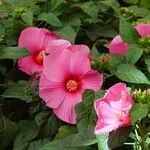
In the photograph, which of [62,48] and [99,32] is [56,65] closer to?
[62,48]

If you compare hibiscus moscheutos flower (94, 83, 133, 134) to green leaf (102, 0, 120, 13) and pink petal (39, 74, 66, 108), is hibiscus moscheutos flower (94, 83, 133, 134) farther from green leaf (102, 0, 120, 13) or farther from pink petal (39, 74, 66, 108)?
green leaf (102, 0, 120, 13)

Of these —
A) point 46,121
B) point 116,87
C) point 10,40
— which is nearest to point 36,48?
point 10,40

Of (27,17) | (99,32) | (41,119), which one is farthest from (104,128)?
(99,32)

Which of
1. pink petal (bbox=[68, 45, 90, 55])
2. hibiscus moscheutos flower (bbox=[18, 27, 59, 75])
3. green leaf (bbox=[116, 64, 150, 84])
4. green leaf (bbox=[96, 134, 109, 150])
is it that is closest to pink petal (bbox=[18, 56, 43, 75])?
hibiscus moscheutos flower (bbox=[18, 27, 59, 75])

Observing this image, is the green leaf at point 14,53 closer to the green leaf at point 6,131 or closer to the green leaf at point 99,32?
the green leaf at point 6,131

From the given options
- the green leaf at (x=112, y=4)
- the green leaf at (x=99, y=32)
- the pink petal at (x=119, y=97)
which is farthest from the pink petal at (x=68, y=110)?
the green leaf at (x=112, y=4)
